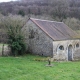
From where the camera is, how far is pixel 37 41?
2878cm

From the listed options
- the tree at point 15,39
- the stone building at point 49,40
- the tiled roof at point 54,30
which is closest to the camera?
the tree at point 15,39

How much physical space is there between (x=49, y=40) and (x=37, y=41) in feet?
7.73

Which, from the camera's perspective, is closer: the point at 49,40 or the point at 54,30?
the point at 49,40

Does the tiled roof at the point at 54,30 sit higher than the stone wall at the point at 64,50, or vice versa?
the tiled roof at the point at 54,30

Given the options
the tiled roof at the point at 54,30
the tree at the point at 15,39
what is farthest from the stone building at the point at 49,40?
the tree at the point at 15,39

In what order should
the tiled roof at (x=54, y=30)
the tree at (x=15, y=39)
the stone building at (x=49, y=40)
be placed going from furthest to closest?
the tiled roof at (x=54, y=30), the stone building at (x=49, y=40), the tree at (x=15, y=39)

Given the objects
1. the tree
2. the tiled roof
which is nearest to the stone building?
the tiled roof

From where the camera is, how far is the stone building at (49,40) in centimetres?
2734

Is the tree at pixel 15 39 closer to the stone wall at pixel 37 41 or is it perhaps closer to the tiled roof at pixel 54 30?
the stone wall at pixel 37 41

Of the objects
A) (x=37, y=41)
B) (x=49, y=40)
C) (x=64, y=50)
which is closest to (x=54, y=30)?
(x=49, y=40)

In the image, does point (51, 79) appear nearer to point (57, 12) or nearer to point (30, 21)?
point (30, 21)

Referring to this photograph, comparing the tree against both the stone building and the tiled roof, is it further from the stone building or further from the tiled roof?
the tiled roof

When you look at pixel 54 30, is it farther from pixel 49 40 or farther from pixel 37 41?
pixel 37 41

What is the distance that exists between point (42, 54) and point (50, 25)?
5.82 metres
